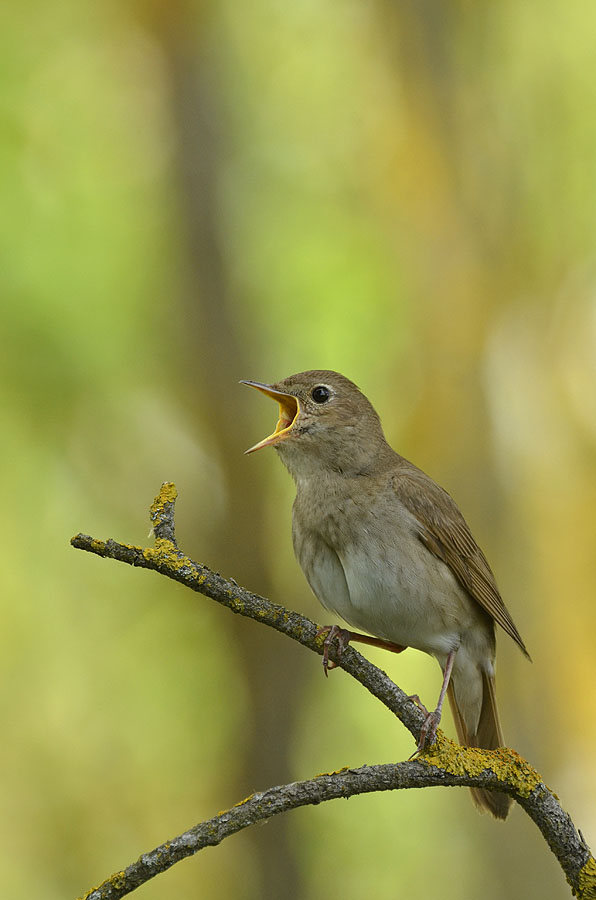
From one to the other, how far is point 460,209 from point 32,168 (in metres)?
4.14

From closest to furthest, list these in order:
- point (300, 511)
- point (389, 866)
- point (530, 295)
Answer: point (300, 511)
point (389, 866)
point (530, 295)

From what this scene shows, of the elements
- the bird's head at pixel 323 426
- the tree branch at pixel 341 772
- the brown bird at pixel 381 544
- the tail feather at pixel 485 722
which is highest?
the bird's head at pixel 323 426

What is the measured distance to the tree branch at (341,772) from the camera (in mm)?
2654

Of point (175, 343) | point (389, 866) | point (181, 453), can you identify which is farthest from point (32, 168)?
point (389, 866)

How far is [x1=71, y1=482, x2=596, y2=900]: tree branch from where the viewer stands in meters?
2.65

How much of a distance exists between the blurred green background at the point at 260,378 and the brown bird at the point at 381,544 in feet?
10.7

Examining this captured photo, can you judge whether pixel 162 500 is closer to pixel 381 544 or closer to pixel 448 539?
pixel 381 544

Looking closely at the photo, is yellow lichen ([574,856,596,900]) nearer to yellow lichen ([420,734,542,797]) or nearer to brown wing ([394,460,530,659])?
yellow lichen ([420,734,542,797])

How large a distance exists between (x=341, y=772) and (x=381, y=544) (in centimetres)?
176

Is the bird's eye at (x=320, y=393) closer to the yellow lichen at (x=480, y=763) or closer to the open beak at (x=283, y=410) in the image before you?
the open beak at (x=283, y=410)

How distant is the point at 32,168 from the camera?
9.84m

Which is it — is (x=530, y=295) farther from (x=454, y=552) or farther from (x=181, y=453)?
(x=454, y=552)

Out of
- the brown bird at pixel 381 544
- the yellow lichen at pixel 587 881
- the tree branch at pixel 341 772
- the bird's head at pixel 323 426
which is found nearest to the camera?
the tree branch at pixel 341 772

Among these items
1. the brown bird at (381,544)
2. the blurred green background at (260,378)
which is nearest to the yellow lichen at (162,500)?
the brown bird at (381,544)
